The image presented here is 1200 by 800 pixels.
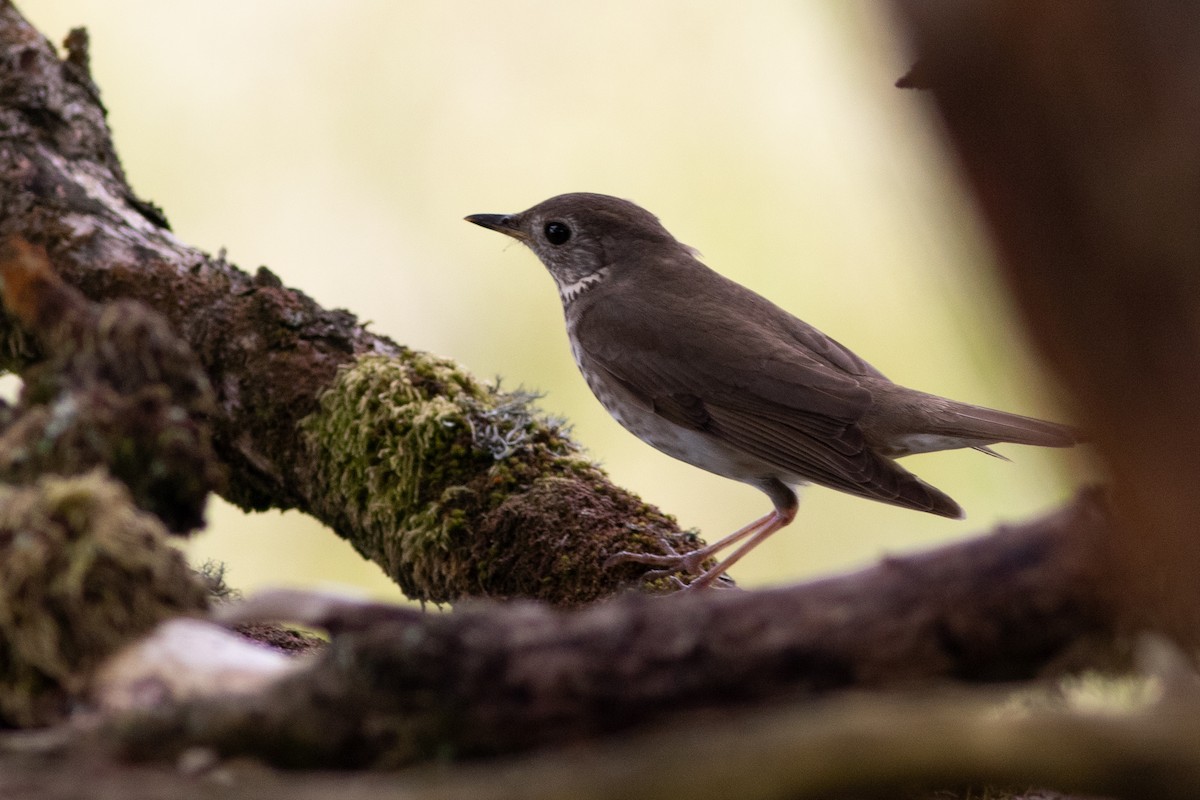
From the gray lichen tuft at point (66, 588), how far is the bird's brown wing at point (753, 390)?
3092mm

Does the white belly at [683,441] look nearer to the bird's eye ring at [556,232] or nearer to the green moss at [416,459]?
the green moss at [416,459]

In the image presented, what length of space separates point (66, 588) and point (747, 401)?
338cm

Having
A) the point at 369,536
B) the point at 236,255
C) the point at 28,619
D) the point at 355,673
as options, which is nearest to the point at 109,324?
the point at 28,619

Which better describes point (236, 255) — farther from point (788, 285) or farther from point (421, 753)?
point (421, 753)

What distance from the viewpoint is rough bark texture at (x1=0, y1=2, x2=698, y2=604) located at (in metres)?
4.18

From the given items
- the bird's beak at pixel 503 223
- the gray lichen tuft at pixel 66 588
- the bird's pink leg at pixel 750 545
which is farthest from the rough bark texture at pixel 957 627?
the bird's beak at pixel 503 223

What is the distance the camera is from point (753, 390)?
16.7 ft

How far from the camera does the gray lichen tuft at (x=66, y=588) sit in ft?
7.37

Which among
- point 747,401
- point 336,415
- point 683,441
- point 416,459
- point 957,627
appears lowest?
point 957,627

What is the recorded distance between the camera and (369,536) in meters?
4.50

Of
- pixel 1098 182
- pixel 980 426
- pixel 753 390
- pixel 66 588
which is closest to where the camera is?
pixel 1098 182

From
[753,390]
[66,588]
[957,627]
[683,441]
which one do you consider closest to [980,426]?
[753,390]

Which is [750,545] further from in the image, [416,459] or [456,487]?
[416,459]

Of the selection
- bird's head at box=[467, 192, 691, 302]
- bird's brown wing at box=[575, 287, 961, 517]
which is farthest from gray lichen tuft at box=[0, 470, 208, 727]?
bird's head at box=[467, 192, 691, 302]
